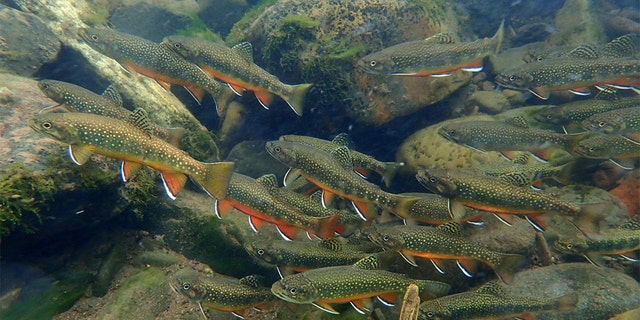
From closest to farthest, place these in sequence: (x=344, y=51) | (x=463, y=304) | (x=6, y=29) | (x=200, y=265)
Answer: (x=463, y=304)
(x=200, y=265)
(x=6, y=29)
(x=344, y=51)

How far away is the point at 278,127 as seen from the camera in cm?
764

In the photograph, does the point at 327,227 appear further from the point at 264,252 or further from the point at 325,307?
the point at 325,307

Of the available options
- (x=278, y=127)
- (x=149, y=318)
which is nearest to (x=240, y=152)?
(x=278, y=127)

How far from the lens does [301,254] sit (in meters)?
4.65

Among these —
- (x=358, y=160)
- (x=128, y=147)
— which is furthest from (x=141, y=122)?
(x=358, y=160)

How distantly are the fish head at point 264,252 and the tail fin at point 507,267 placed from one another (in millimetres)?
2839

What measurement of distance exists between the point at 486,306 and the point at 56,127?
520 cm

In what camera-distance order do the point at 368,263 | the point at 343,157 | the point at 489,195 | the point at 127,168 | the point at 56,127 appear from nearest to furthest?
the point at 56,127, the point at 127,168, the point at 368,263, the point at 489,195, the point at 343,157

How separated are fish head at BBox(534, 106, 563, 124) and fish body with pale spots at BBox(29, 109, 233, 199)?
596 cm

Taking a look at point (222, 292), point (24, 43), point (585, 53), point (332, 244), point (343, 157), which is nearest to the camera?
point (222, 292)

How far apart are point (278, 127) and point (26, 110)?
4268 mm

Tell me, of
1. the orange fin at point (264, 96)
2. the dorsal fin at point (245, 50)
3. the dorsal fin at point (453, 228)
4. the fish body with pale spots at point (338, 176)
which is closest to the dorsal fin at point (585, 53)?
the dorsal fin at point (453, 228)

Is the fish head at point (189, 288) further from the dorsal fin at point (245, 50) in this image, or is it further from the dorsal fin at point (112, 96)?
the dorsal fin at point (245, 50)

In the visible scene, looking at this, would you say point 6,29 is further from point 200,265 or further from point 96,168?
point 200,265
